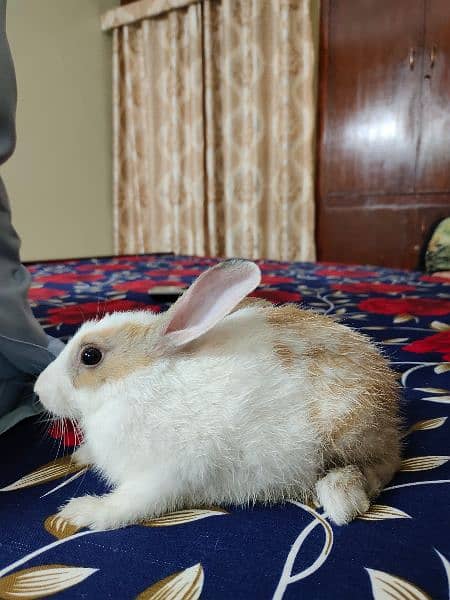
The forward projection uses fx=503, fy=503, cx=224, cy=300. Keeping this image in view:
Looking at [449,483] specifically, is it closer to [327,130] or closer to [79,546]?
[79,546]

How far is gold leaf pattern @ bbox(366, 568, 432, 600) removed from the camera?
1.10 ft

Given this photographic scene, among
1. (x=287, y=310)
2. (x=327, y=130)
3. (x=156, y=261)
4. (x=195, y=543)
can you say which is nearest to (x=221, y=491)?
(x=195, y=543)

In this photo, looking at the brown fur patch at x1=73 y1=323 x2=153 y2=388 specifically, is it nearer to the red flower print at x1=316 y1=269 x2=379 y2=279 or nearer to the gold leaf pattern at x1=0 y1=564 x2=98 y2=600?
the gold leaf pattern at x1=0 y1=564 x2=98 y2=600

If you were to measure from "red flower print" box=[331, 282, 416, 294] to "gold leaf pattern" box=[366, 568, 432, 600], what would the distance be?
116 cm

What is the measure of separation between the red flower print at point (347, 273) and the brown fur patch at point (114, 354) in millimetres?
1422

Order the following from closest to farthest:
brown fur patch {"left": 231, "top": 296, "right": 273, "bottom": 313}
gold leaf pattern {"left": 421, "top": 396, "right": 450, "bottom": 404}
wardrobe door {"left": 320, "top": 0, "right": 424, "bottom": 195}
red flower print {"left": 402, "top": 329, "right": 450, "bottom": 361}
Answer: brown fur patch {"left": 231, "top": 296, "right": 273, "bottom": 313}, gold leaf pattern {"left": 421, "top": 396, "right": 450, "bottom": 404}, red flower print {"left": 402, "top": 329, "right": 450, "bottom": 361}, wardrobe door {"left": 320, "top": 0, "right": 424, "bottom": 195}

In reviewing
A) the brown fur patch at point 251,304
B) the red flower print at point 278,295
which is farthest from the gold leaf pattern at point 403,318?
the brown fur patch at point 251,304

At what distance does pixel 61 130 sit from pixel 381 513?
395 cm

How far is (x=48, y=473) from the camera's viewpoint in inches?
20.4

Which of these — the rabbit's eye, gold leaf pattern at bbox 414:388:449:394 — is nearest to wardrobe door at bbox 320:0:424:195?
gold leaf pattern at bbox 414:388:449:394

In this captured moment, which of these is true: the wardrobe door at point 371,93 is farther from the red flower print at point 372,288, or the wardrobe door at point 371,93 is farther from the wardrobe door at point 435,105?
the red flower print at point 372,288

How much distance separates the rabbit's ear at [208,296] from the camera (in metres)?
0.45

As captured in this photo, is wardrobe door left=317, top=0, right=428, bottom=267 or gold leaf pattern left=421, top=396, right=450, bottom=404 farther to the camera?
wardrobe door left=317, top=0, right=428, bottom=267

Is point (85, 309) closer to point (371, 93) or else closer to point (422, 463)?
point (422, 463)
